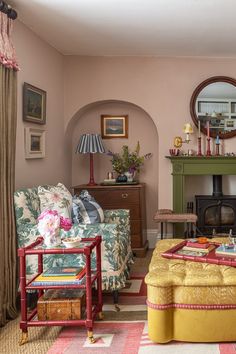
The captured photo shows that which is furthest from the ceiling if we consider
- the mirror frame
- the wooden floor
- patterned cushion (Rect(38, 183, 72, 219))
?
the wooden floor

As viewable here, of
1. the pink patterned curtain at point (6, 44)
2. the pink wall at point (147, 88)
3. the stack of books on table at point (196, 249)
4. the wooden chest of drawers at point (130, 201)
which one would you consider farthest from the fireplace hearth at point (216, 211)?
the pink patterned curtain at point (6, 44)

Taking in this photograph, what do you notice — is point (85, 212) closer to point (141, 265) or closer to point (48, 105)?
point (141, 265)

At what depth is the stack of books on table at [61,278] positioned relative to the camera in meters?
2.59

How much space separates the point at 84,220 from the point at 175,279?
1.10 m

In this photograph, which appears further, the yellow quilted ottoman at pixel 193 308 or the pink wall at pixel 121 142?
the pink wall at pixel 121 142

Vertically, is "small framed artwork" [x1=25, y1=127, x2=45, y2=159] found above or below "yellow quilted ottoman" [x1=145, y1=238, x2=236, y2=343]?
above

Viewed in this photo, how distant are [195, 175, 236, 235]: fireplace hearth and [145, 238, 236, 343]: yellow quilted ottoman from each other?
104 inches

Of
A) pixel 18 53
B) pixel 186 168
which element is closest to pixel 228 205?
pixel 186 168

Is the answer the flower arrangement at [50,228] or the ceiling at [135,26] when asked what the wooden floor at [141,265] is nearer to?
the flower arrangement at [50,228]

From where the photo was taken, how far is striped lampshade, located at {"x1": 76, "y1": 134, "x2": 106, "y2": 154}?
4.96 meters

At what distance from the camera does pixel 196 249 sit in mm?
3014

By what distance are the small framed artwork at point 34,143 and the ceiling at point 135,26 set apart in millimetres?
1048

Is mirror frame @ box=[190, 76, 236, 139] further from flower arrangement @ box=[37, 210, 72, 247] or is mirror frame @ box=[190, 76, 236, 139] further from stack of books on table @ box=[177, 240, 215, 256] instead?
flower arrangement @ box=[37, 210, 72, 247]

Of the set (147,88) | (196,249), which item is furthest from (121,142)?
(196,249)
